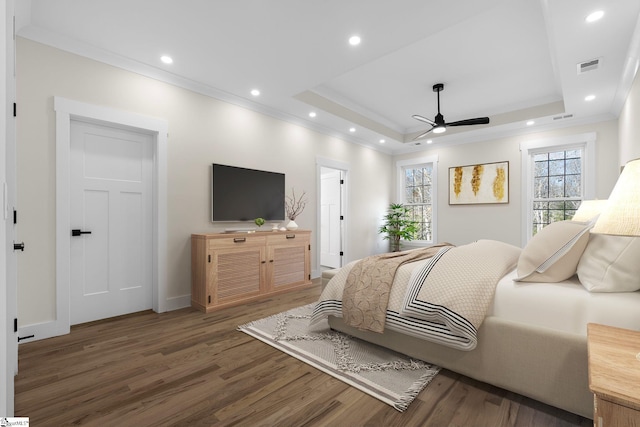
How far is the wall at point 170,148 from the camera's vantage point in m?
2.46

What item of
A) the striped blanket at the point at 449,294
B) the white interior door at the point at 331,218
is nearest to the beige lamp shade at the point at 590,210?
the striped blanket at the point at 449,294

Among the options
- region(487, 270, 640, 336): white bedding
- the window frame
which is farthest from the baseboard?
the window frame

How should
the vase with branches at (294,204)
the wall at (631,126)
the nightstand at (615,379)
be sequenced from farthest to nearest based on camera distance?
1. the vase with branches at (294,204)
2. the wall at (631,126)
3. the nightstand at (615,379)

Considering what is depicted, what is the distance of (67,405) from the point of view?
5.32 ft

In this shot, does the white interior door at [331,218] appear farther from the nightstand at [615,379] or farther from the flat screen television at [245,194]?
the nightstand at [615,379]

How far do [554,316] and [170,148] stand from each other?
3.57 m

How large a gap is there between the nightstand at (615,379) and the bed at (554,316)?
39 centimetres

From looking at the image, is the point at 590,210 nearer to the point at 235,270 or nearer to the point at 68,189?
the point at 235,270

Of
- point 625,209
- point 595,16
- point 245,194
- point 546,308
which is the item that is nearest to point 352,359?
point 546,308

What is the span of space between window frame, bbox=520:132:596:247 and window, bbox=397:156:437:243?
59.3 inches

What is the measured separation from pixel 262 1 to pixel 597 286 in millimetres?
2764

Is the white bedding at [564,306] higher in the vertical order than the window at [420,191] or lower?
lower

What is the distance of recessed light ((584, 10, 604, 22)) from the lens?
218 cm

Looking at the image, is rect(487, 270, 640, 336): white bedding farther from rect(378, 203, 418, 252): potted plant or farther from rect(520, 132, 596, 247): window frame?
rect(378, 203, 418, 252): potted plant
